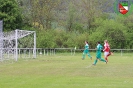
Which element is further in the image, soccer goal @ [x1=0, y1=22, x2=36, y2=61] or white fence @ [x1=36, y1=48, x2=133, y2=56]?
white fence @ [x1=36, y1=48, x2=133, y2=56]

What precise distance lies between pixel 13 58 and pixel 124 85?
79.8 ft

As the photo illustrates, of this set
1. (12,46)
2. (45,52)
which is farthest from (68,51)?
(12,46)

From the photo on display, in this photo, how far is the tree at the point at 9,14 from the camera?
220ft

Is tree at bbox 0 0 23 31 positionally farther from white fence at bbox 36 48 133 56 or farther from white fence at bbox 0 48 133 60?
white fence at bbox 0 48 133 60

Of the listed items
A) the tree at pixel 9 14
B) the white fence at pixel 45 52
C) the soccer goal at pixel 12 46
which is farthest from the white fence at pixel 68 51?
the tree at pixel 9 14

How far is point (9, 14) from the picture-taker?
68125 mm

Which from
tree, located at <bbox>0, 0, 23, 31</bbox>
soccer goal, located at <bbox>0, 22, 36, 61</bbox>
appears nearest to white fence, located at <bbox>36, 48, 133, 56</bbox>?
soccer goal, located at <bbox>0, 22, 36, 61</bbox>

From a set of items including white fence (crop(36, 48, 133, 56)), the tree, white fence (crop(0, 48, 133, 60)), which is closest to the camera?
white fence (crop(0, 48, 133, 60))

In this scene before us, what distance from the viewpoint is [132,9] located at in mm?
78188

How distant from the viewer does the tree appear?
67062 mm

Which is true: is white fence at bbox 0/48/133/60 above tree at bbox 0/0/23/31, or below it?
below

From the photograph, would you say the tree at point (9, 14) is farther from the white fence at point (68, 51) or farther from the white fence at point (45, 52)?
the white fence at point (45, 52)

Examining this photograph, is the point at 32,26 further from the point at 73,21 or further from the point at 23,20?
the point at 73,21

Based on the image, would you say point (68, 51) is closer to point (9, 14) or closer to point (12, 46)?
point (9, 14)
